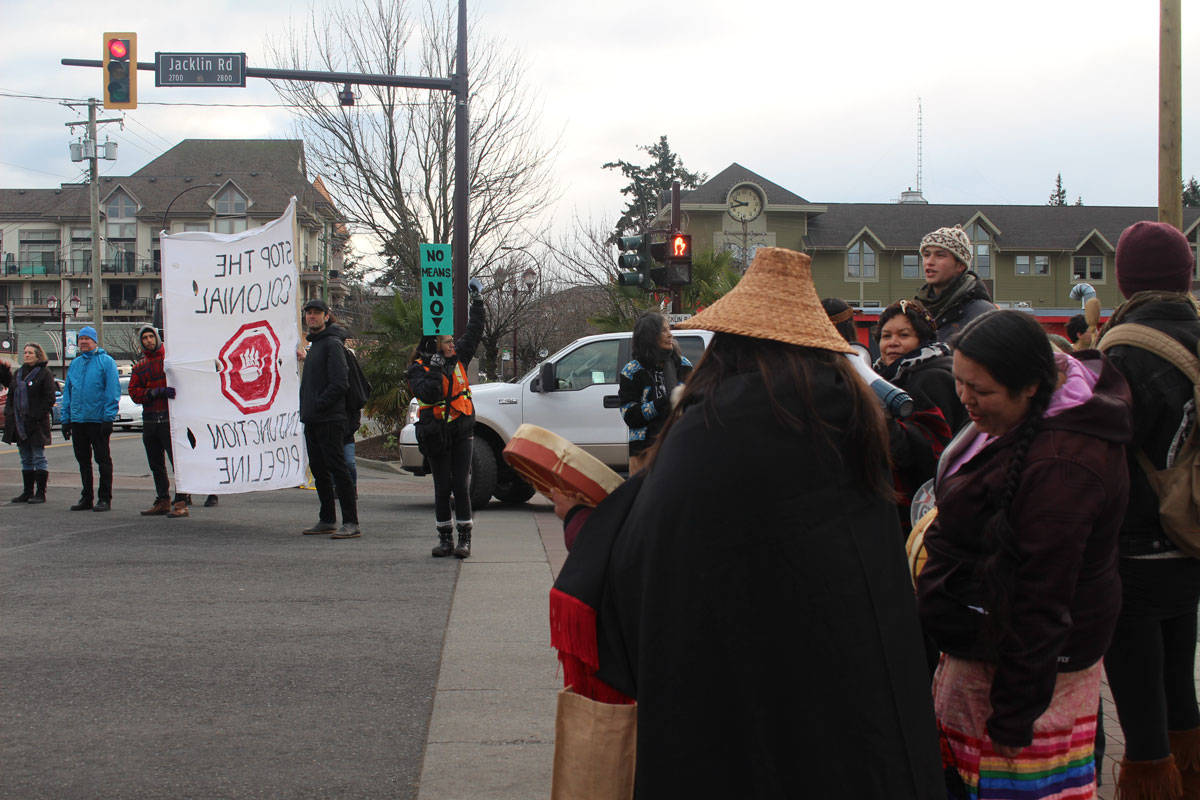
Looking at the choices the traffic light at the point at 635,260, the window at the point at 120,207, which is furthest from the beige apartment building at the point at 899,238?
the window at the point at 120,207

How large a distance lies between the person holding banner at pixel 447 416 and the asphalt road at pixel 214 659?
340 mm

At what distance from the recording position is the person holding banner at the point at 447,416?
806cm

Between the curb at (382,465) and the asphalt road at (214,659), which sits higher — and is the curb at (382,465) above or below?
below

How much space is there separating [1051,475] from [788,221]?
51.8 metres

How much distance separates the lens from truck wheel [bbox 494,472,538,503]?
12188mm

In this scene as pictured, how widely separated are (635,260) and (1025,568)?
38.9 feet

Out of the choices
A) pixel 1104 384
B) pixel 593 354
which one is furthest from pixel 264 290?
pixel 1104 384

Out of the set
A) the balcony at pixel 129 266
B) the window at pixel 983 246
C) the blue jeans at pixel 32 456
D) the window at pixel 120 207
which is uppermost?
the window at pixel 120 207

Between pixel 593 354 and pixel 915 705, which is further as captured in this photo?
pixel 593 354

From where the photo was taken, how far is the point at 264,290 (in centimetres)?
1027

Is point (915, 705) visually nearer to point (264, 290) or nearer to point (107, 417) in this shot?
point (264, 290)

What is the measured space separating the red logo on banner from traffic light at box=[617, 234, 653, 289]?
16.5 ft

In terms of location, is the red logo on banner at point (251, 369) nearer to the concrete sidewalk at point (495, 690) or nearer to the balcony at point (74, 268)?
the concrete sidewalk at point (495, 690)

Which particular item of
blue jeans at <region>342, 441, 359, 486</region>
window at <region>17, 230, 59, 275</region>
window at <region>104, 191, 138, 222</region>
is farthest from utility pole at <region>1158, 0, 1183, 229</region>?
window at <region>17, 230, 59, 275</region>
